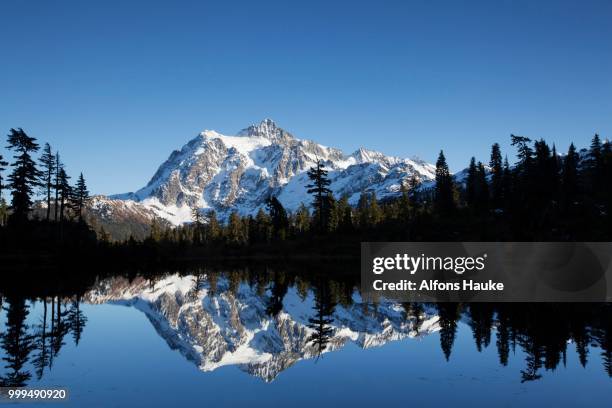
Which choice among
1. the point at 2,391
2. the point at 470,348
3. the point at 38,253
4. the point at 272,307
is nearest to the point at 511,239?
the point at 272,307

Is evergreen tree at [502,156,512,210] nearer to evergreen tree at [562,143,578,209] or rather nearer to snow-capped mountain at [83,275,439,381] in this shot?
evergreen tree at [562,143,578,209]

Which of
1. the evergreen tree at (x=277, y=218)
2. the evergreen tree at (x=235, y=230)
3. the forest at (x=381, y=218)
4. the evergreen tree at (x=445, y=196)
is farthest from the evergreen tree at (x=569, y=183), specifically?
the evergreen tree at (x=235, y=230)

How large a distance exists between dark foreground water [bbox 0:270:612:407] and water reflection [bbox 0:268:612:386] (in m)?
0.09

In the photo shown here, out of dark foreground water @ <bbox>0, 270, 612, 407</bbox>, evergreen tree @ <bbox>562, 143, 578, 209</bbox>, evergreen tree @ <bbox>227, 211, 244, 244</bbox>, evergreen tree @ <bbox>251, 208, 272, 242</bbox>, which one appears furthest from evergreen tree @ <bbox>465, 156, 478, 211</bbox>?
dark foreground water @ <bbox>0, 270, 612, 407</bbox>

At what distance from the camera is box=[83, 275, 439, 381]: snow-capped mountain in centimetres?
1758

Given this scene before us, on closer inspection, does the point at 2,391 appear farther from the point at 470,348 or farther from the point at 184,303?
the point at 184,303

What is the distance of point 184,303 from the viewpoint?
3222 cm

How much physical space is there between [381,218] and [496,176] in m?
27.4

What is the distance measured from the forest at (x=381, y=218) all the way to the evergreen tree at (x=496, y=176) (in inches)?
8.1

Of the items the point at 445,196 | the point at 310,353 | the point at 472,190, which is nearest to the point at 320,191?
the point at 445,196

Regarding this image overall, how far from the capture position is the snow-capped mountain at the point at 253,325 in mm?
17578

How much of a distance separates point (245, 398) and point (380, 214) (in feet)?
351

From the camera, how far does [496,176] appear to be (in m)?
103

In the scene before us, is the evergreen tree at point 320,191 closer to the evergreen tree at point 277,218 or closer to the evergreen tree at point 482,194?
the evergreen tree at point 277,218
